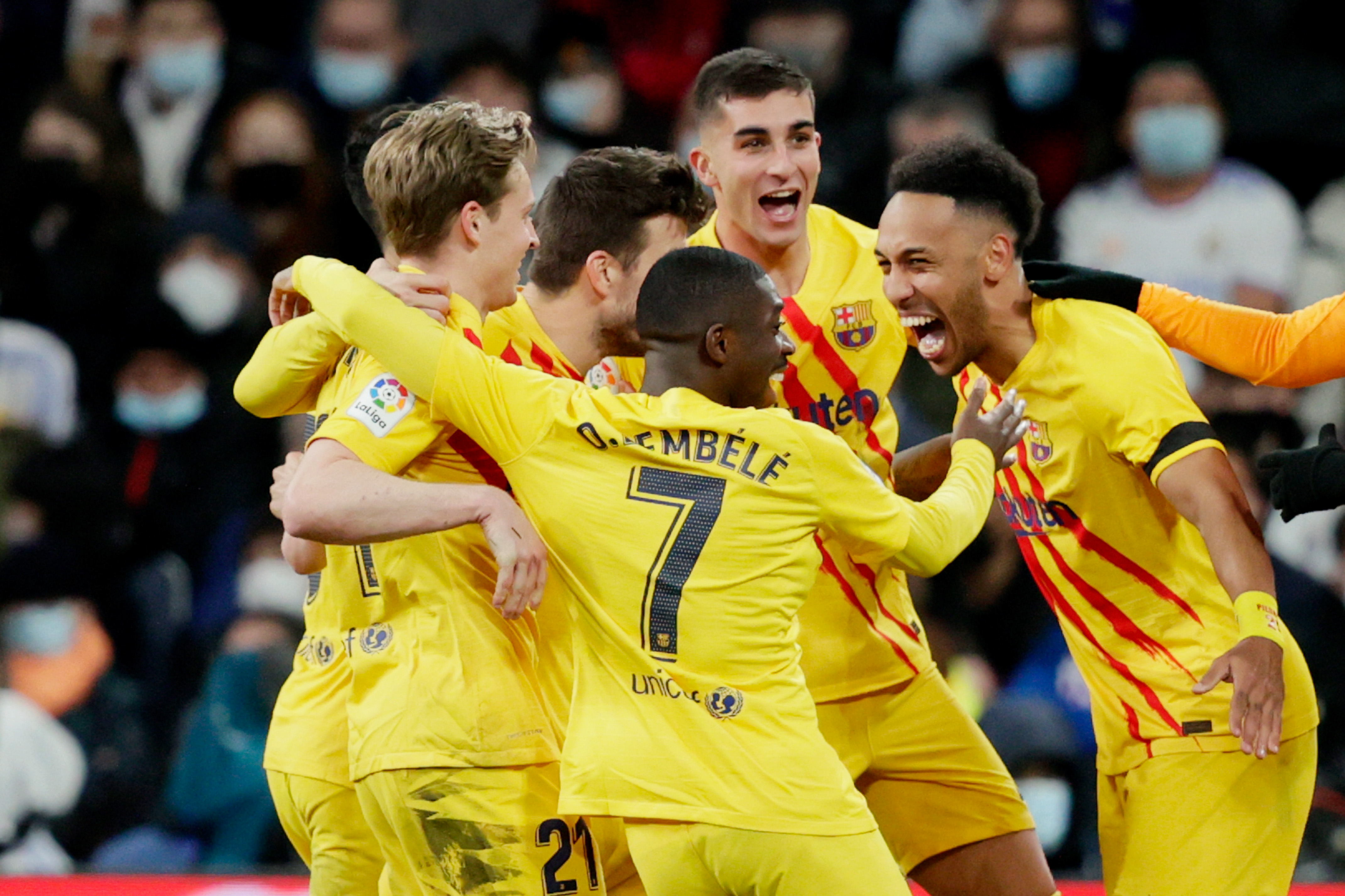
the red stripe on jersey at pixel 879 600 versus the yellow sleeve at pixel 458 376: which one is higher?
the yellow sleeve at pixel 458 376

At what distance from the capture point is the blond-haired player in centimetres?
394

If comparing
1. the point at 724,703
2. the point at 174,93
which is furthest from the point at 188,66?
the point at 724,703

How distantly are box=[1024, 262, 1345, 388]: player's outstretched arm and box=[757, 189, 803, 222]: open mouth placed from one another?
644mm

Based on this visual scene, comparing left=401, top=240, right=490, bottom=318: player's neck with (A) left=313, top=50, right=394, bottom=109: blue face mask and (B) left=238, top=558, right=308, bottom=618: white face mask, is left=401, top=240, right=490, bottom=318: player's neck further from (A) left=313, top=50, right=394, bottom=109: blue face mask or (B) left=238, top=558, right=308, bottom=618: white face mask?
(A) left=313, top=50, right=394, bottom=109: blue face mask

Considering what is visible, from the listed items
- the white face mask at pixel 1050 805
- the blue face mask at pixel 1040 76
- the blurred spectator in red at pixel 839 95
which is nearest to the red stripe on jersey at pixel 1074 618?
the white face mask at pixel 1050 805

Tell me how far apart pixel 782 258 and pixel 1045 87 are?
3.75 metres

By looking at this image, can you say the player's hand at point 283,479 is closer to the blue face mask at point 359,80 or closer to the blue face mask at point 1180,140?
the blue face mask at point 359,80

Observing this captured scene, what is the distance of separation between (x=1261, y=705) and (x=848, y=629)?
0.99 m

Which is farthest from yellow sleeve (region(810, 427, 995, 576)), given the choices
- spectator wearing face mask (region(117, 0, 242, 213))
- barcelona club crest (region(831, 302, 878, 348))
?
spectator wearing face mask (region(117, 0, 242, 213))

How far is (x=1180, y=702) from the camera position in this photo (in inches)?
139

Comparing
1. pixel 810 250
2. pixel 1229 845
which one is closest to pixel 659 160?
pixel 810 250

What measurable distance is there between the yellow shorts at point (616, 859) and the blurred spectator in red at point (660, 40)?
15.5 ft

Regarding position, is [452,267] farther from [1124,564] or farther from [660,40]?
[660,40]

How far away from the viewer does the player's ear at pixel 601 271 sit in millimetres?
3662
